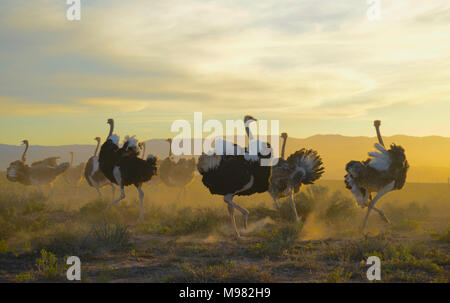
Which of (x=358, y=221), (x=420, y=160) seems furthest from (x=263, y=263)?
(x=420, y=160)

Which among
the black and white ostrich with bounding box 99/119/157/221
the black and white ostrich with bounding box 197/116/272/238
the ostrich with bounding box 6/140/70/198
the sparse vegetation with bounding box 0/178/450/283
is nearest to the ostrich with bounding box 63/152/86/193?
the ostrich with bounding box 6/140/70/198

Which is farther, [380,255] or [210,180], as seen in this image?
[210,180]

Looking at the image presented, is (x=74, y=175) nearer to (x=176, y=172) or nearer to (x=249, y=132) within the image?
(x=176, y=172)

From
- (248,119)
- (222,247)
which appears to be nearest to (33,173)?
(248,119)

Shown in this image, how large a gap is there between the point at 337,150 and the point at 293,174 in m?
86.7

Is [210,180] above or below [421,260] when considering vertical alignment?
above

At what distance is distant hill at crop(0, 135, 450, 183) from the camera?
88.7 metres

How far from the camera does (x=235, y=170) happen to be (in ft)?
36.7

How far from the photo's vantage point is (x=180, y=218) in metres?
13.4

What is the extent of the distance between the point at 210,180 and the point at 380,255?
427 cm

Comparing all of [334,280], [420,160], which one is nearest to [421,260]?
[334,280]

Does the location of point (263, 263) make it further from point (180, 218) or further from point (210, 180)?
point (180, 218)
